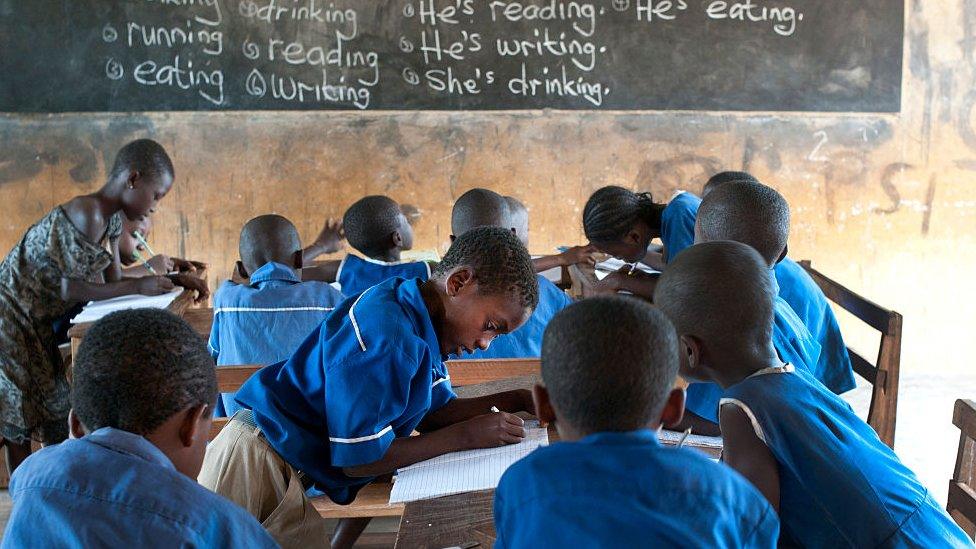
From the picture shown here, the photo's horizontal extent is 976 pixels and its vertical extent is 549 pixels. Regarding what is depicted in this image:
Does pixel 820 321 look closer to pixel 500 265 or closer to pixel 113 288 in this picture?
pixel 500 265

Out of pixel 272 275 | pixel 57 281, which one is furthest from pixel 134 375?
pixel 57 281

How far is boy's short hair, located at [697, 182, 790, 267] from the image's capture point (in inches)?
83.4

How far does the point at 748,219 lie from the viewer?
2.12 meters

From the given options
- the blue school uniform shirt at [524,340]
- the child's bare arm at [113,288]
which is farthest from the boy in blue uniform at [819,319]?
the child's bare arm at [113,288]

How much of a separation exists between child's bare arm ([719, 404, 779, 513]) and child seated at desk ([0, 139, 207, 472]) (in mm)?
2204

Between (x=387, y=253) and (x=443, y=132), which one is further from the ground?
(x=443, y=132)

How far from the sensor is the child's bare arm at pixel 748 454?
1.25 m

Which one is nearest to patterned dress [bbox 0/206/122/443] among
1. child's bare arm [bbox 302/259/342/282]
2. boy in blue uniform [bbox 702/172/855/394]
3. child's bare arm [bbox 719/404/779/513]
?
child's bare arm [bbox 302/259/342/282]

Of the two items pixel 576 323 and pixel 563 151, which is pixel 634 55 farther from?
pixel 576 323

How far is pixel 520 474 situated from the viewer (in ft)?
3.19

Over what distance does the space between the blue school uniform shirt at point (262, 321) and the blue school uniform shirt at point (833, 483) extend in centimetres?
156

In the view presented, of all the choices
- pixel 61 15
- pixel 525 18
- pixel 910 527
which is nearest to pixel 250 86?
pixel 61 15

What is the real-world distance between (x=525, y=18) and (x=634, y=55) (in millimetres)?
556

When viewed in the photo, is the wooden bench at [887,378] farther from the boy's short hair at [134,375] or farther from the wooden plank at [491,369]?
the boy's short hair at [134,375]
